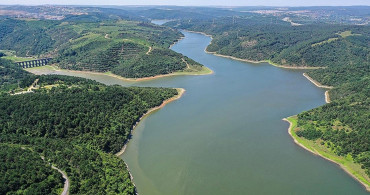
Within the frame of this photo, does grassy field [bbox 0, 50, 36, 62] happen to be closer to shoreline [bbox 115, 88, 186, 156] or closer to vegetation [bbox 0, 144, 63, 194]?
shoreline [bbox 115, 88, 186, 156]

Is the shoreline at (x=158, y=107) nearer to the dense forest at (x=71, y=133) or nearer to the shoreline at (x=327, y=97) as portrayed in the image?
the dense forest at (x=71, y=133)

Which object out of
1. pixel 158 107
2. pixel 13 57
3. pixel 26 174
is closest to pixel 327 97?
pixel 158 107

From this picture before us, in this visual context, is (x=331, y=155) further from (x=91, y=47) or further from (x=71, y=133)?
(x=91, y=47)

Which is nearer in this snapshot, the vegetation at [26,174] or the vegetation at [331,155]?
the vegetation at [26,174]

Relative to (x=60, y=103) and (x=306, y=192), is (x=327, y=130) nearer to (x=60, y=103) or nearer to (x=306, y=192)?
(x=306, y=192)

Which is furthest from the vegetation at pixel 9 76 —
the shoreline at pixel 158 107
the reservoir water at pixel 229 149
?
the reservoir water at pixel 229 149

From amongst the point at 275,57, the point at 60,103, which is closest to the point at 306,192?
the point at 60,103
